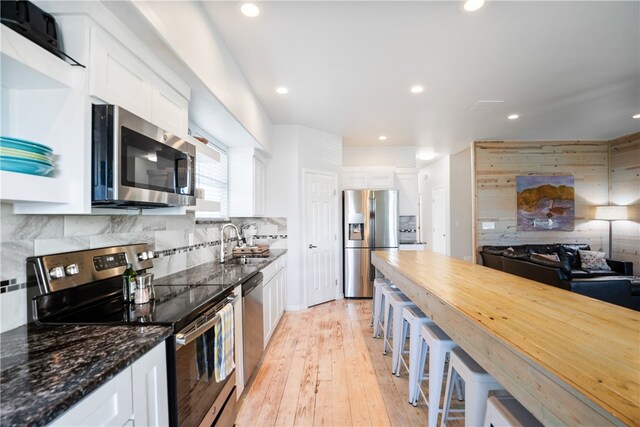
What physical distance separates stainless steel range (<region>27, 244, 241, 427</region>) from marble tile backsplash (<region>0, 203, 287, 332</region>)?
0.17 feet

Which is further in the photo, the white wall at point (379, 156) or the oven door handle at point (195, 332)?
the white wall at point (379, 156)

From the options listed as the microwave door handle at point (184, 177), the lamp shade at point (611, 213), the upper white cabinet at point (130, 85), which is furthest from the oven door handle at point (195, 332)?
the lamp shade at point (611, 213)

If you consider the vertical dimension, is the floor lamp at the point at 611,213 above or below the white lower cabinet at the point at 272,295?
above

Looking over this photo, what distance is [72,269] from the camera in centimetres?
128

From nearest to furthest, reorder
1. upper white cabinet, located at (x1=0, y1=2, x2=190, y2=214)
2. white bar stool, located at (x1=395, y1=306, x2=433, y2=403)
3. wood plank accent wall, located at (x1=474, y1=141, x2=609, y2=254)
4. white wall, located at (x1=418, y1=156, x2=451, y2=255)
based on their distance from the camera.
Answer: upper white cabinet, located at (x1=0, y1=2, x2=190, y2=214) < white bar stool, located at (x1=395, y1=306, x2=433, y2=403) < wood plank accent wall, located at (x1=474, y1=141, x2=609, y2=254) < white wall, located at (x1=418, y1=156, x2=451, y2=255)

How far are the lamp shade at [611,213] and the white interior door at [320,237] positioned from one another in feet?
16.0

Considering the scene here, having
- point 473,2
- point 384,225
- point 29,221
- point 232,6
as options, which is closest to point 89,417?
point 29,221

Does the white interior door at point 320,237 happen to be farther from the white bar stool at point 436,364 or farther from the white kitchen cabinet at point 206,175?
the white bar stool at point 436,364

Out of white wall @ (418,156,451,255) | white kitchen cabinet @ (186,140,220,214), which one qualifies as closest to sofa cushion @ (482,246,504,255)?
white wall @ (418,156,451,255)

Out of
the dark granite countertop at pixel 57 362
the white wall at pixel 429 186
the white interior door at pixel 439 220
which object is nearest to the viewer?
the dark granite countertop at pixel 57 362

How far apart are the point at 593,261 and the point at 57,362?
6.49 m

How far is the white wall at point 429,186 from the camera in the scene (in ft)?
22.0

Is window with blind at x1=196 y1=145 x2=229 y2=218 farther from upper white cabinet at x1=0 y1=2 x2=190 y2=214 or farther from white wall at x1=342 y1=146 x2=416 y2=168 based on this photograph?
white wall at x1=342 y1=146 x2=416 y2=168

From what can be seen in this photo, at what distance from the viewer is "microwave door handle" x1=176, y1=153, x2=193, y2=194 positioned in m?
1.62
